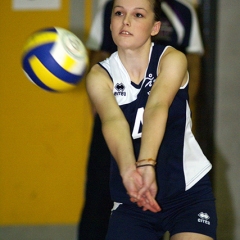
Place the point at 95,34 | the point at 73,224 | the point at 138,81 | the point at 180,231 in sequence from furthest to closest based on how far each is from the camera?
the point at 73,224
the point at 95,34
the point at 138,81
the point at 180,231

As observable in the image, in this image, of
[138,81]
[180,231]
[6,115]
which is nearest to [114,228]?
[180,231]

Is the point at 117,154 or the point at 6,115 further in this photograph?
the point at 6,115

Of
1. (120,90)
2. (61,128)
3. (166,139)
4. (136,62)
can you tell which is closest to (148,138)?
(166,139)

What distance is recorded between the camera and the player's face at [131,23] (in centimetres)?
203

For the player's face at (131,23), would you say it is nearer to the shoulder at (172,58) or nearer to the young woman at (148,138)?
the young woman at (148,138)

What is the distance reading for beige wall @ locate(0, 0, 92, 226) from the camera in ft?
13.3

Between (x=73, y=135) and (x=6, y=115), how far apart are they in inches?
22.6

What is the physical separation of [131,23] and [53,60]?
0.38 metres

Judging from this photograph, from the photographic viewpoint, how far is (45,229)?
4020 millimetres

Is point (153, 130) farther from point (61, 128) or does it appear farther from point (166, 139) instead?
point (61, 128)

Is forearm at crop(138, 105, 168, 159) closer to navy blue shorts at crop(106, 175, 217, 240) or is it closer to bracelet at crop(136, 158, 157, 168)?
bracelet at crop(136, 158, 157, 168)

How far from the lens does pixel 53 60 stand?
2.17 m

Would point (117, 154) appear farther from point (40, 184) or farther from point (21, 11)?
point (21, 11)

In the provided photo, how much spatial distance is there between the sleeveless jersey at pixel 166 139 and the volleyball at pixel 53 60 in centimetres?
18
